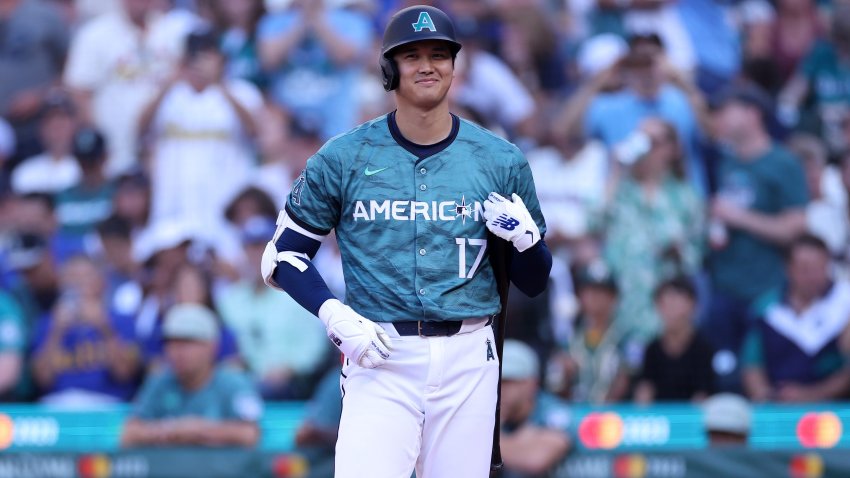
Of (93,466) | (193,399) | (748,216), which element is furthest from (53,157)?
(748,216)

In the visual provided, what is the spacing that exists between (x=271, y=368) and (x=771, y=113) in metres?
4.08

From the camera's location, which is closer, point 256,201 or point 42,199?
point 256,201

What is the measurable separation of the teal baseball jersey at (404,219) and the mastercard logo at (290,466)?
3.34 m

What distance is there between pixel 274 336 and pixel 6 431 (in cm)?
194

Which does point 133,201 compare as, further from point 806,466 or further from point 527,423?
point 806,466

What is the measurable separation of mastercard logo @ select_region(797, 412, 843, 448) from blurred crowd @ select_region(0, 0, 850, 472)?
1.06 meters

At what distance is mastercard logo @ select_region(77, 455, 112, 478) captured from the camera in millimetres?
8219

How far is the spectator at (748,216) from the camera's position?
956cm

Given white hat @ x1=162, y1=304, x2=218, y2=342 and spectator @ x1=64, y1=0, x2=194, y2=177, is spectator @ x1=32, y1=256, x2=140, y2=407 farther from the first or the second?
spectator @ x1=64, y1=0, x2=194, y2=177

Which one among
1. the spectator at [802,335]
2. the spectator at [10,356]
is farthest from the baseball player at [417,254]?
the spectator at [10,356]

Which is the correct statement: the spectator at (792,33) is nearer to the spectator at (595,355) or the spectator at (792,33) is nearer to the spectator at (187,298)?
the spectator at (595,355)

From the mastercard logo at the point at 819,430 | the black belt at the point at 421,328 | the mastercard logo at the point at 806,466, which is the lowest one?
the mastercard logo at the point at 806,466

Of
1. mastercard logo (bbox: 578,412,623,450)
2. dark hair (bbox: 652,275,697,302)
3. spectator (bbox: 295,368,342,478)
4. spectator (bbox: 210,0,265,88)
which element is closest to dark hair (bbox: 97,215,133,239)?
spectator (bbox: 210,0,265,88)

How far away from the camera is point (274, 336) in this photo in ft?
31.4
